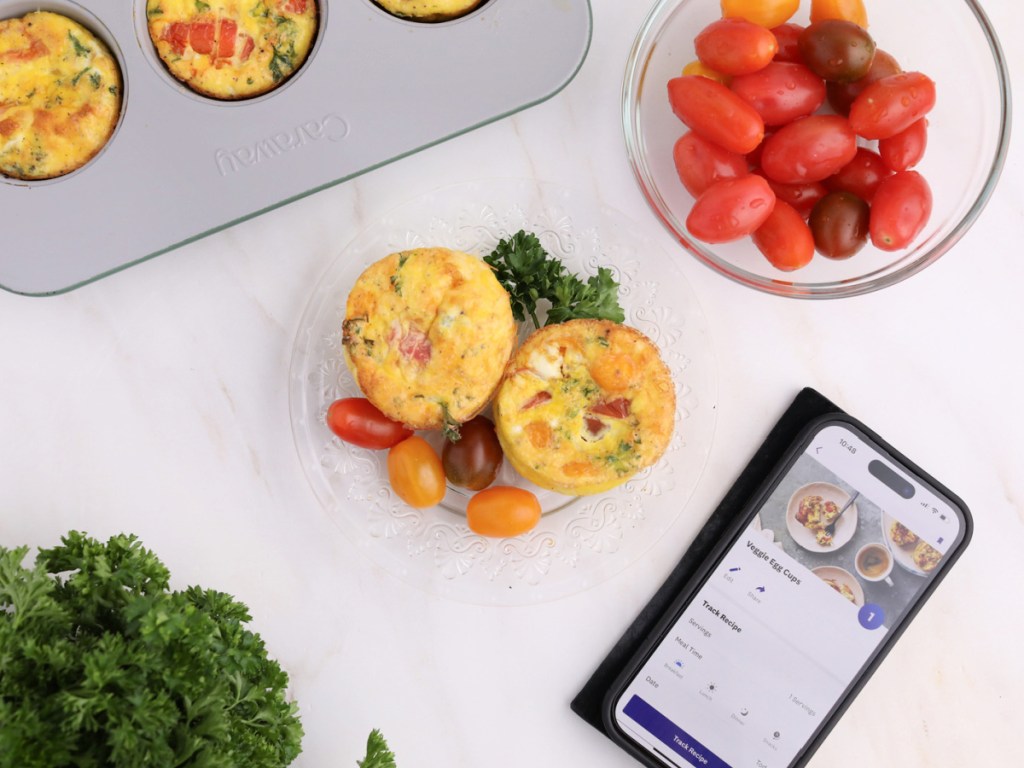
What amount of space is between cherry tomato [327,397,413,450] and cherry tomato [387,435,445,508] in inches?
1.0

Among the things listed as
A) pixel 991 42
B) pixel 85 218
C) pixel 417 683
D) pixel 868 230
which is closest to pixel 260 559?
pixel 417 683

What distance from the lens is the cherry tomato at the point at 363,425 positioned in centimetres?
166

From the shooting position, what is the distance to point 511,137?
6.00 ft

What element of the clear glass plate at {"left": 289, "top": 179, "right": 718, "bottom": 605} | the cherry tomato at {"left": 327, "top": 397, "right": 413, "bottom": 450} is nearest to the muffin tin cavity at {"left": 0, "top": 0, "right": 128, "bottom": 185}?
the clear glass plate at {"left": 289, "top": 179, "right": 718, "bottom": 605}

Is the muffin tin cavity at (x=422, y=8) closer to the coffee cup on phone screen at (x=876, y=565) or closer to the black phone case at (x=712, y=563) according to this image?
the black phone case at (x=712, y=563)

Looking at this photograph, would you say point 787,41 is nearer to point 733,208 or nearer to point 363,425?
Answer: point 733,208

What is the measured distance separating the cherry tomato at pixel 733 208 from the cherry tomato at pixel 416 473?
0.65 metres

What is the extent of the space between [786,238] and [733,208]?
12 centimetres

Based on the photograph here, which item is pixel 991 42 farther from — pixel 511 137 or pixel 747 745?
pixel 747 745

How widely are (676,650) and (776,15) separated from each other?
3.99 feet

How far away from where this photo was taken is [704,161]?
1.68m

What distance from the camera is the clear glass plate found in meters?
1.73

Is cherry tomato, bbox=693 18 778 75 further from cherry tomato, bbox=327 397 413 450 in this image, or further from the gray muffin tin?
cherry tomato, bbox=327 397 413 450

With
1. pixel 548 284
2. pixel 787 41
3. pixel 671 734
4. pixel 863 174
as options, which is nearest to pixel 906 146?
pixel 863 174
